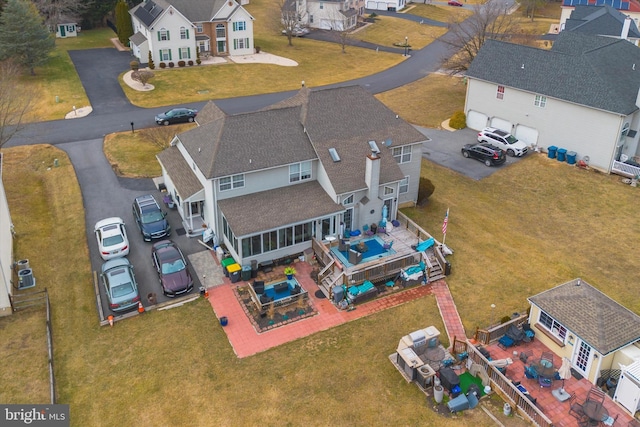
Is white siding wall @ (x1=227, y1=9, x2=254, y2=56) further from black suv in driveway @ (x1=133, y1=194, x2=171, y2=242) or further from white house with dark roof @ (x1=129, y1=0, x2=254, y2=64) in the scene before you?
black suv in driveway @ (x1=133, y1=194, x2=171, y2=242)

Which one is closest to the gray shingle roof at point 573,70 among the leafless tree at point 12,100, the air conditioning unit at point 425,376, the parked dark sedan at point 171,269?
the air conditioning unit at point 425,376

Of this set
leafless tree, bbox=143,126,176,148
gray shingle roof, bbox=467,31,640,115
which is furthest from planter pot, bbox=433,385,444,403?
leafless tree, bbox=143,126,176,148

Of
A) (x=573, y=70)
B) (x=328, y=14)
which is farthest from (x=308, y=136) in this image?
(x=328, y=14)

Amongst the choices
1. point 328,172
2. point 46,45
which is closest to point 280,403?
point 328,172

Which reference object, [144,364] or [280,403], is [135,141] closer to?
[144,364]

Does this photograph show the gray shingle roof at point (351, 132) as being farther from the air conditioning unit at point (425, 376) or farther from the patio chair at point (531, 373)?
the patio chair at point (531, 373)

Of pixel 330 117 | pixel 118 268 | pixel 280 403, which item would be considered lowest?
pixel 280 403
